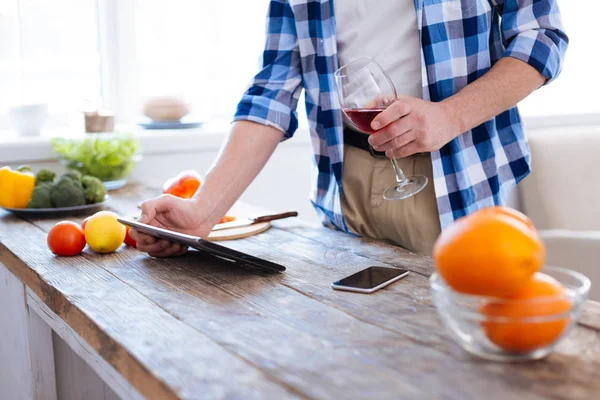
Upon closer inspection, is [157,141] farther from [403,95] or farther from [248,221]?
[403,95]

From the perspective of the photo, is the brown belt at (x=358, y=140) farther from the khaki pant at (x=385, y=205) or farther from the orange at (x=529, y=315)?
the orange at (x=529, y=315)

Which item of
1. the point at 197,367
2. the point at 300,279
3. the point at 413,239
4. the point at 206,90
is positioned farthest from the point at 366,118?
the point at 206,90

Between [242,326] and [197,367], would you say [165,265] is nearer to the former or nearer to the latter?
[242,326]

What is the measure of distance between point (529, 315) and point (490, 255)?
0.25ft

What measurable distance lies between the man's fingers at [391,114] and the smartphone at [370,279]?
0.24 meters

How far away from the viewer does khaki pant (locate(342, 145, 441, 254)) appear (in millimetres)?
1540

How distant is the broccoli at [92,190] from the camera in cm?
193

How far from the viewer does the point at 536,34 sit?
54.7 inches

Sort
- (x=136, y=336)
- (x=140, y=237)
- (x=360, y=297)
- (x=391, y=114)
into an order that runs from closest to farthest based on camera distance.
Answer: (x=136, y=336) < (x=360, y=297) < (x=391, y=114) < (x=140, y=237)

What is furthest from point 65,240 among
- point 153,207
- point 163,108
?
point 163,108

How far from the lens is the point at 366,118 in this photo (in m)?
1.23

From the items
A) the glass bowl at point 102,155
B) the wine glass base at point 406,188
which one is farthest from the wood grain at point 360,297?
the glass bowl at point 102,155

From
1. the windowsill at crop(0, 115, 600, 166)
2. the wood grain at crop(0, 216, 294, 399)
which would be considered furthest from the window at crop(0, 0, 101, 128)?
the wood grain at crop(0, 216, 294, 399)

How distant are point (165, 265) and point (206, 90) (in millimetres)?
1867
